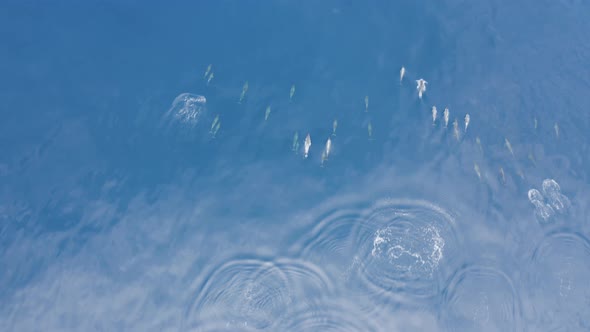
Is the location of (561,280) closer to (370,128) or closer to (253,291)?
(370,128)

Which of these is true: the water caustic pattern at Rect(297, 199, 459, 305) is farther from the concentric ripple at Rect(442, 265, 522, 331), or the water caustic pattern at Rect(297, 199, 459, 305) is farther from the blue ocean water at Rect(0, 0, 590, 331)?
the concentric ripple at Rect(442, 265, 522, 331)

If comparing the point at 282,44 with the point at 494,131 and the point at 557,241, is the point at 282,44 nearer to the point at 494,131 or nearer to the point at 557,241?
the point at 494,131

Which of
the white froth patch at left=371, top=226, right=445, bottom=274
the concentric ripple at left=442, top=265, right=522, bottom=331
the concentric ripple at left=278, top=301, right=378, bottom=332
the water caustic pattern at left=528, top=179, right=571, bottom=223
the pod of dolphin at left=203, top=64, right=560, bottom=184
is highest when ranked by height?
the pod of dolphin at left=203, top=64, right=560, bottom=184

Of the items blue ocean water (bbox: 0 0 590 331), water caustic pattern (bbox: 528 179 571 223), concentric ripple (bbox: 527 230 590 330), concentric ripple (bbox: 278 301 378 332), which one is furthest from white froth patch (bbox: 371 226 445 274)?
water caustic pattern (bbox: 528 179 571 223)

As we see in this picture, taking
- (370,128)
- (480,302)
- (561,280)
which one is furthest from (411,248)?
(561,280)

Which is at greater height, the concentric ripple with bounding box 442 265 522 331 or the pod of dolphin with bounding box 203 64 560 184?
the pod of dolphin with bounding box 203 64 560 184

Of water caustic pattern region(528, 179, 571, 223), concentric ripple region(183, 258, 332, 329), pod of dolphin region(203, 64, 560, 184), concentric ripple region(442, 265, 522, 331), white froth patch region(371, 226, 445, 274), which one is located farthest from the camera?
pod of dolphin region(203, 64, 560, 184)

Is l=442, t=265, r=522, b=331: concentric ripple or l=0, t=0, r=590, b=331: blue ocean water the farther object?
l=0, t=0, r=590, b=331: blue ocean water
